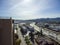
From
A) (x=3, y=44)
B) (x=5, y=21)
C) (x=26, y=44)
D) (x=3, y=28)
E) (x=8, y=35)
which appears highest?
(x=5, y=21)

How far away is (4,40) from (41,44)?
3.53 m

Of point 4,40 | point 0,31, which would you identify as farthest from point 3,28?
point 4,40

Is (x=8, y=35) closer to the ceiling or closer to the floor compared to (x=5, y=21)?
closer to the floor

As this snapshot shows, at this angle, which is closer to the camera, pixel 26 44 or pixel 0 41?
pixel 0 41

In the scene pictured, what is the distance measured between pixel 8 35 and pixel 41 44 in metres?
3.49

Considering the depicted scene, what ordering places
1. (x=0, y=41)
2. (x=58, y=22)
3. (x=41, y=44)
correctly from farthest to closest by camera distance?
(x=58, y=22)
(x=41, y=44)
(x=0, y=41)

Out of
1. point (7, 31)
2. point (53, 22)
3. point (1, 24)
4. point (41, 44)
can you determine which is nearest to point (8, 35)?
point (7, 31)

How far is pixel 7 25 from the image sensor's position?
2.35 metres

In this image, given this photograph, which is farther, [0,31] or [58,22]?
[58,22]

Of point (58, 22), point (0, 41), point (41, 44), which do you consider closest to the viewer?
point (0, 41)

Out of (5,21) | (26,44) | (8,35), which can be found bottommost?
(26,44)

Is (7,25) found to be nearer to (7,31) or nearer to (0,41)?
(7,31)

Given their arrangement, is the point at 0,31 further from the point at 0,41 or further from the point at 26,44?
the point at 26,44

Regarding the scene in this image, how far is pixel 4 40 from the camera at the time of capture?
226 centimetres
